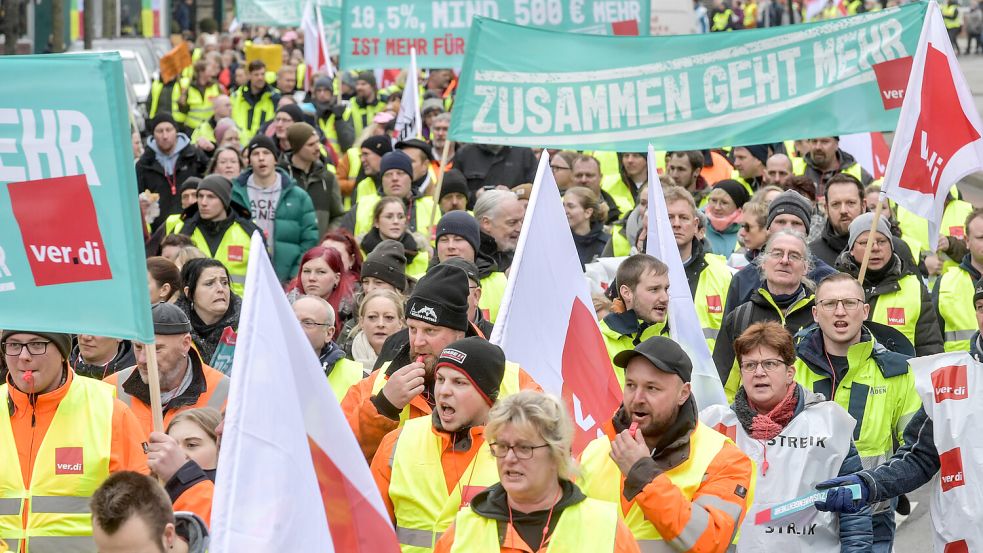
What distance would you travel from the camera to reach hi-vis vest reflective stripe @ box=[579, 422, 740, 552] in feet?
17.2

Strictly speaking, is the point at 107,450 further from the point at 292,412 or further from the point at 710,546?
the point at 710,546

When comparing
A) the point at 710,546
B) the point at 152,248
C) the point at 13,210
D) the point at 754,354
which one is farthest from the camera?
the point at 152,248

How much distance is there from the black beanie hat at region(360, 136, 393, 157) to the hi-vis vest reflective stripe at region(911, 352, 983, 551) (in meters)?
7.91

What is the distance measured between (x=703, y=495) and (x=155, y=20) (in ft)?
150

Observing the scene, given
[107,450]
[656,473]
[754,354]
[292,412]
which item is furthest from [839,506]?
[107,450]

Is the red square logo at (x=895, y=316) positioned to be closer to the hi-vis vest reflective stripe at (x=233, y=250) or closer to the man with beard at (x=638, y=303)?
the man with beard at (x=638, y=303)

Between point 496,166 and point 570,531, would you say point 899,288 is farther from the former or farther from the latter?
point 496,166

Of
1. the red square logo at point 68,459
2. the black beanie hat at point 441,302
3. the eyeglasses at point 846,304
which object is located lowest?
the red square logo at point 68,459

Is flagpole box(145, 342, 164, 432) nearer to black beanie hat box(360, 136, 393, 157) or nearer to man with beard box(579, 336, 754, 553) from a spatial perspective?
man with beard box(579, 336, 754, 553)

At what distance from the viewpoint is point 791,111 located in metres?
10.2

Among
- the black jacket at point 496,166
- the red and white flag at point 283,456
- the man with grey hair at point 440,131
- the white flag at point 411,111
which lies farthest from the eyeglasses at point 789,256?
the man with grey hair at point 440,131

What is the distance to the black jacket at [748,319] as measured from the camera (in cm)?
762

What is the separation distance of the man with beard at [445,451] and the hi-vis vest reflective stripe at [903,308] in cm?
341

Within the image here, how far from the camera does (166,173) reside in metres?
14.6
